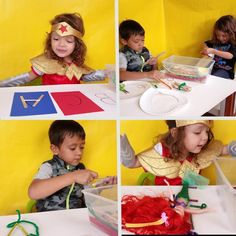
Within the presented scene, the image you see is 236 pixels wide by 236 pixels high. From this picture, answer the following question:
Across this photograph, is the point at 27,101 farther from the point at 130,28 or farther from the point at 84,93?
the point at 130,28

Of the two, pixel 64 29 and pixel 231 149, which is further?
pixel 231 149

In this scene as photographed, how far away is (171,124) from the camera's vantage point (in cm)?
128

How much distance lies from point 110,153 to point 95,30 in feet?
1.17

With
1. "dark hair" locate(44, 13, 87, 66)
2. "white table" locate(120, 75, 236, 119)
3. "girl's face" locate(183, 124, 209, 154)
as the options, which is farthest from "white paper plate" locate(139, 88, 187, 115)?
"dark hair" locate(44, 13, 87, 66)

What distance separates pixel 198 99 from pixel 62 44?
15.9 inches


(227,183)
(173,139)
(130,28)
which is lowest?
(227,183)

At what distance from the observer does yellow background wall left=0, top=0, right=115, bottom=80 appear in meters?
1.20

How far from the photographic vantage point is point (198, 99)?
118cm

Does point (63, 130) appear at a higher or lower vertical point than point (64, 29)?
lower

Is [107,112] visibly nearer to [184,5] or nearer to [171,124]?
[171,124]

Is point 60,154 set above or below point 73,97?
below

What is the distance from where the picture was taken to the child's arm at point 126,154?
1.27m

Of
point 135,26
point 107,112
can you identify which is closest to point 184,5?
point 135,26

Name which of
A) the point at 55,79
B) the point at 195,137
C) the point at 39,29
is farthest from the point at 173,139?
the point at 39,29
